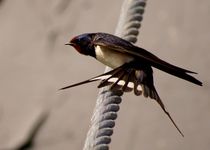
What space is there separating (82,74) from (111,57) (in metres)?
1.12

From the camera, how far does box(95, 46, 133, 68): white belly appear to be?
131 centimetres

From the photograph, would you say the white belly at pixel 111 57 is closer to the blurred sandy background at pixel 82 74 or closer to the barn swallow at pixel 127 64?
the barn swallow at pixel 127 64

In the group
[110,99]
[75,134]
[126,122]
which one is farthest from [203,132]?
[110,99]

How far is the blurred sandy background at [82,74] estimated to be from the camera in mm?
2252

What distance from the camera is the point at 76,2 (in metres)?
2.60

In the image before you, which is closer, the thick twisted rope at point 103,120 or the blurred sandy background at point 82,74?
the thick twisted rope at point 103,120

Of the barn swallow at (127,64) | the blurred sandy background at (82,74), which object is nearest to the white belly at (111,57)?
the barn swallow at (127,64)

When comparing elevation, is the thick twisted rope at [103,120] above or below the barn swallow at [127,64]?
below

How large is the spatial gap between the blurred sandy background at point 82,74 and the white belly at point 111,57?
2.91 ft

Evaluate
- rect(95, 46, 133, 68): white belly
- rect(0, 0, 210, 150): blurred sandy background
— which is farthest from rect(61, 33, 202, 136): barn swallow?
rect(0, 0, 210, 150): blurred sandy background

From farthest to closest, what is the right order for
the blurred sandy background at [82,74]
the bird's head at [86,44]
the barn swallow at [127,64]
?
the blurred sandy background at [82,74], the bird's head at [86,44], the barn swallow at [127,64]

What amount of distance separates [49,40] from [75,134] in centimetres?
34

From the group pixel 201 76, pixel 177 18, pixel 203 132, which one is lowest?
pixel 203 132

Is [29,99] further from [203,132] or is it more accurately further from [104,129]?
[104,129]
